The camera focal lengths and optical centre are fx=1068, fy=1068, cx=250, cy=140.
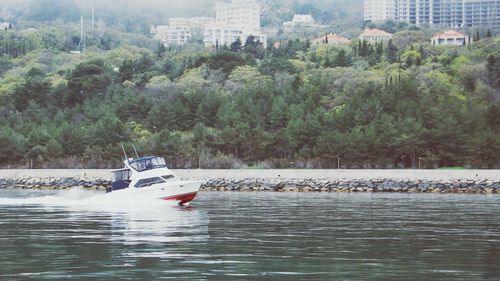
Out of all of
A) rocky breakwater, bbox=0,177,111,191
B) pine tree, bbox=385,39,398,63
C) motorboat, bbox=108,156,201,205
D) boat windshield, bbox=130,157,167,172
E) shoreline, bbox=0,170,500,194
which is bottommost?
rocky breakwater, bbox=0,177,111,191

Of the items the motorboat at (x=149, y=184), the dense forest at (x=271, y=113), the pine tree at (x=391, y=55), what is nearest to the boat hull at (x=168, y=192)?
the motorboat at (x=149, y=184)

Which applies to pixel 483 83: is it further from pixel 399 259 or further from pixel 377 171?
pixel 399 259

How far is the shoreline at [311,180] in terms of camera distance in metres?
68.9

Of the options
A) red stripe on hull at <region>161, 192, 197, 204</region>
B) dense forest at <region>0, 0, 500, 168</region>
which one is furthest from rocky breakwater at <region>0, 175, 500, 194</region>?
red stripe on hull at <region>161, 192, 197, 204</region>

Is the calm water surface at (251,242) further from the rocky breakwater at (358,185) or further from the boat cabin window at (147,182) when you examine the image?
the rocky breakwater at (358,185)

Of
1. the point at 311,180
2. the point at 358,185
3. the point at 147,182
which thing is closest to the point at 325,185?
the point at 358,185

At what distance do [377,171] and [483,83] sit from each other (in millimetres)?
43863

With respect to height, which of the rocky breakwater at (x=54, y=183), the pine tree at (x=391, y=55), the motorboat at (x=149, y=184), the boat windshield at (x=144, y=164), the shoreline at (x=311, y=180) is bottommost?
the rocky breakwater at (x=54, y=183)

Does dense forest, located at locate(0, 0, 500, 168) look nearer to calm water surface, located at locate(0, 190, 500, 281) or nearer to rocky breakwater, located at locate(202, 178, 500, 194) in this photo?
rocky breakwater, located at locate(202, 178, 500, 194)

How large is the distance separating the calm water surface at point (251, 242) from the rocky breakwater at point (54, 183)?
26118mm

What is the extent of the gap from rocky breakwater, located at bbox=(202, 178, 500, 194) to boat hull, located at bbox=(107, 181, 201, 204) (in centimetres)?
2021

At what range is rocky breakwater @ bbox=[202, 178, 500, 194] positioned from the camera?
6800 centimetres

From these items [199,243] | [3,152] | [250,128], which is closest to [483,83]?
[250,128]

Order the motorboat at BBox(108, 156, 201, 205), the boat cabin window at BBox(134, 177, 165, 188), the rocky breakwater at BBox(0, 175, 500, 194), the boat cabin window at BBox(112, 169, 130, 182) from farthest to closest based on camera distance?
the rocky breakwater at BBox(0, 175, 500, 194)
the boat cabin window at BBox(112, 169, 130, 182)
the boat cabin window at BBox(134, 177, 165, 188)
the motorboat at BBox(108, 156, 201, 205)
